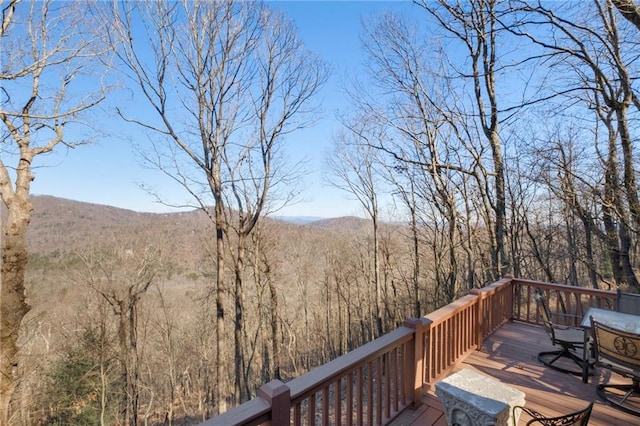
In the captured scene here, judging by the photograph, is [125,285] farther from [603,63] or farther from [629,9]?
[603,63]

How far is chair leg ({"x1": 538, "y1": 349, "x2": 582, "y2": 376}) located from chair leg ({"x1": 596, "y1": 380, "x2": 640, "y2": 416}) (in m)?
0.34

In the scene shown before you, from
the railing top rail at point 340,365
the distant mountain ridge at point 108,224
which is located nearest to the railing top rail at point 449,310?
the railing top rail at point 340,365

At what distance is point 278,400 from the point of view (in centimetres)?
137

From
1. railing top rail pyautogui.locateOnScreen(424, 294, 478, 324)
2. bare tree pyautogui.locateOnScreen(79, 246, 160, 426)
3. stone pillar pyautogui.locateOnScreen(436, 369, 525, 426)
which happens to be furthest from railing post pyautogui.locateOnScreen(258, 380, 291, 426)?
bare tree pyautogui.locateOnScreen(79, 246, 160, 426)

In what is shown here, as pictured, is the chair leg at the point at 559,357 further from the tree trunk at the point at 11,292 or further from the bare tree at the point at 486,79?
the tree trunk at the point at 11,292

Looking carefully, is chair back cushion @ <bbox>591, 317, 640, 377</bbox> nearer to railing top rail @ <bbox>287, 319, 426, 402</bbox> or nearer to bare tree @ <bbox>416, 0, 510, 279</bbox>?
railing top rail @ <bbox>287, 319, 426, 402</bbox>

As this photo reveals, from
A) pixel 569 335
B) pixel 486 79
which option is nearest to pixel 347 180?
pixel 486 79

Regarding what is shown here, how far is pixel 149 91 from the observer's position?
287 inches

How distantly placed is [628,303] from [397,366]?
3028 millimetres

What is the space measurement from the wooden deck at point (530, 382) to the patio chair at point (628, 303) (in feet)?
2.47

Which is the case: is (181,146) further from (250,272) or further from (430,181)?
(430,181)

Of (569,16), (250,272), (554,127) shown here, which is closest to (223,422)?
(569,16)

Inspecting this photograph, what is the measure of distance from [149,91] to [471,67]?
8195 mm

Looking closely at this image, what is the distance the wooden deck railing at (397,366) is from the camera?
4.63ft
